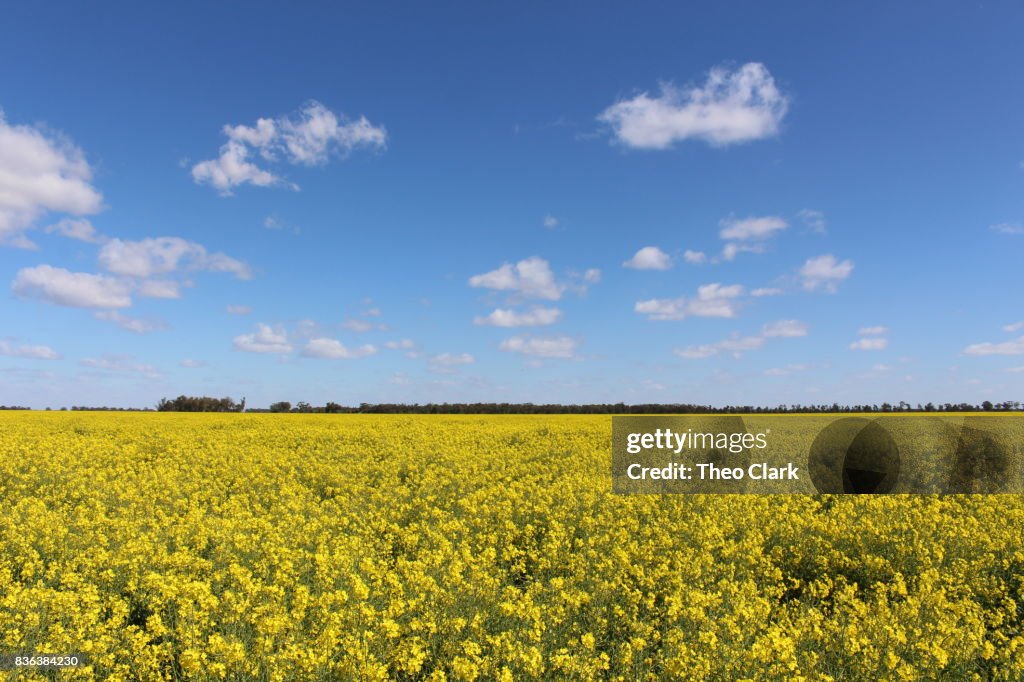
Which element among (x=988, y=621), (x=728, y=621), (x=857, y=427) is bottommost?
(x=988, y=621)

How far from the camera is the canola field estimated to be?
15.5 feet

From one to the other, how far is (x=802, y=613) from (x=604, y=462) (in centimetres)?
937

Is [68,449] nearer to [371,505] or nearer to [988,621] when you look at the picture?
[371,505]

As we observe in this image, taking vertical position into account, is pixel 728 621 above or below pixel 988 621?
above

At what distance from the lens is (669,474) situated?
1542 centimetres

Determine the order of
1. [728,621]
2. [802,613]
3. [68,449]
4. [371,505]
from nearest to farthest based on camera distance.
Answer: [728,621], [802,613], [371,505], [68,449]

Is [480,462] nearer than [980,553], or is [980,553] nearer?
[980,553]

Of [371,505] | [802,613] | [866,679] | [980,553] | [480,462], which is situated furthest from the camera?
[480,462]

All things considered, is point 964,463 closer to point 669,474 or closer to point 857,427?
point 857,427

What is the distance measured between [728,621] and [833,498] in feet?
28.1

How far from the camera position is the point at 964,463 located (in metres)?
16.5

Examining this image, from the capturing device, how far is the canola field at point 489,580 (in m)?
4.72

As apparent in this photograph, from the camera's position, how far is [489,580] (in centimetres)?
598

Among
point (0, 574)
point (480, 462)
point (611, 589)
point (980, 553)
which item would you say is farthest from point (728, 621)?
point (480, 462)
